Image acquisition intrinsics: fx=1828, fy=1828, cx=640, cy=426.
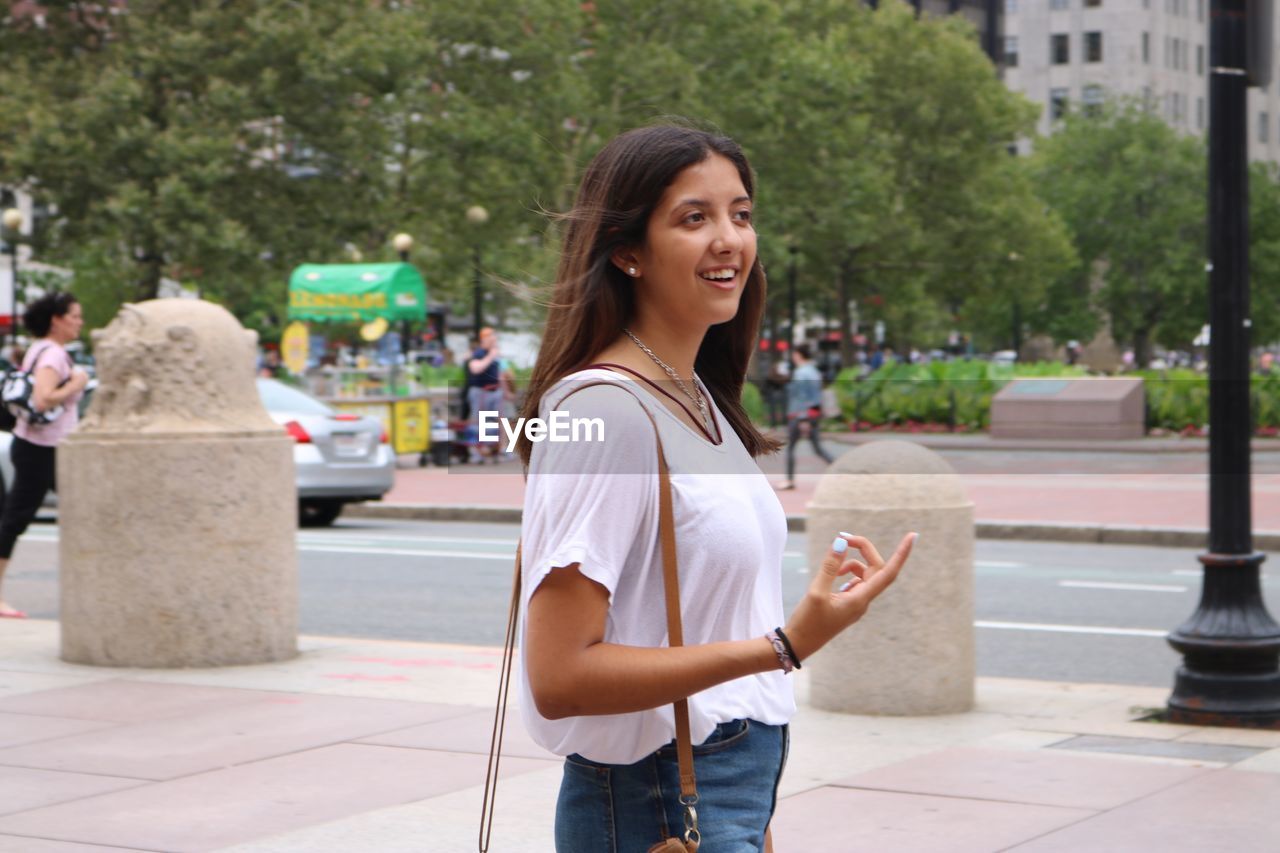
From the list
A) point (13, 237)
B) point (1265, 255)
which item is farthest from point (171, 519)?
point (1265, 255)

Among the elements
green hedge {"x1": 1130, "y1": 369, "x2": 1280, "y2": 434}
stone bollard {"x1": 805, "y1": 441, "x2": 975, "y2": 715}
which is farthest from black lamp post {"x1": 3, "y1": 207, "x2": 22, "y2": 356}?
stone bollard {"x1": 805, "y1": 441, "x2": 975, "y2": 715}

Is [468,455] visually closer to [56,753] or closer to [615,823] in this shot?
[56,753]

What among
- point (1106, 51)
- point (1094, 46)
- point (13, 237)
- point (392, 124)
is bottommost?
point (13, 237)

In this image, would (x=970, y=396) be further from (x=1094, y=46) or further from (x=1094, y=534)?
(x=1094, y=46)

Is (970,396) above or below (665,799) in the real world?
above

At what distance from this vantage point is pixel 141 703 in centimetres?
782

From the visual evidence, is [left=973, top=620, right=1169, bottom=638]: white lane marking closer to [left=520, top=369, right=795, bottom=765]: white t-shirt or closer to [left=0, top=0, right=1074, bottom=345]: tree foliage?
[left=520, top=369, right=795, bottom=765]: white t-shirt

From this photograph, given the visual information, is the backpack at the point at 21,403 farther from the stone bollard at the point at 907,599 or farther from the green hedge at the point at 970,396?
the green hedge at the point at 970,396

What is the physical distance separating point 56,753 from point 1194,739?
173 inches

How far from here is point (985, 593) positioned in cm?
1292

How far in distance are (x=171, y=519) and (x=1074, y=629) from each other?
5.52 meters

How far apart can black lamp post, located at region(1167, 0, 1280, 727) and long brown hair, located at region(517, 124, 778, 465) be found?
5208 millimetres

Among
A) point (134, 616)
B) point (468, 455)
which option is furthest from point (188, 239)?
point (134, 616)

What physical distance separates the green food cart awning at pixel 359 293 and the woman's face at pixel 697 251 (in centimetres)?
2622
